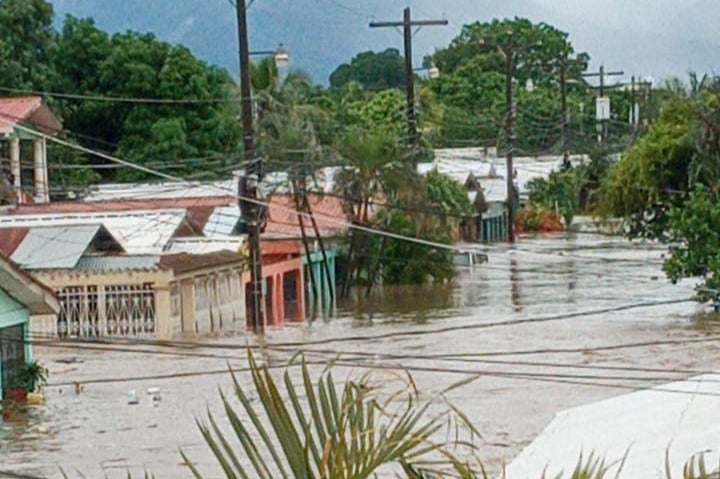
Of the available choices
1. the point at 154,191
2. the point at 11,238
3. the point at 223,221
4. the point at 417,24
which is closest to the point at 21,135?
the point at 223,221

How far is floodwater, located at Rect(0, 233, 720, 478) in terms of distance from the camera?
62.8ft

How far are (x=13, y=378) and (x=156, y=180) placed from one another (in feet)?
87.2

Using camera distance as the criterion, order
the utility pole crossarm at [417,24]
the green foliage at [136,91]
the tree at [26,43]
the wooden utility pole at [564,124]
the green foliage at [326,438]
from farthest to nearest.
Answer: the wooden utility pole at [564,124]
the green foliage at [136,91]
the tree at [26,43]
the utility pole crossarm at [417,24]
the green foliage at [326,438]

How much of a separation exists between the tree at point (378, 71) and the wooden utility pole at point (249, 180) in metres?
84.7

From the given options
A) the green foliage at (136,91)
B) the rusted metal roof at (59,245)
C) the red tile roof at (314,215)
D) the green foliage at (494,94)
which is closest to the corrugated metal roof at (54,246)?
the rusted metal roof at (59,245)

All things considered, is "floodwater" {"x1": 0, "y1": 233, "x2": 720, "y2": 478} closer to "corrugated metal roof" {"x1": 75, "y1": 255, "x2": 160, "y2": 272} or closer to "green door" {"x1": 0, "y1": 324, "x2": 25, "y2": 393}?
"green door" {"x1": 0, "y1": 324, "x2": 25, "y2": 393}

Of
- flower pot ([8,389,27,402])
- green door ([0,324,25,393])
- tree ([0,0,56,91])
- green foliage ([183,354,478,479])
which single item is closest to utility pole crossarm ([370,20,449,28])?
tree ([0,0,56,91])

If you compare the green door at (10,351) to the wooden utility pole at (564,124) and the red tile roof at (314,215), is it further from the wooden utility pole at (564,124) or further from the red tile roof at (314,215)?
the wooden utility pole at (564,124)

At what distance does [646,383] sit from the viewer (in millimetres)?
22000

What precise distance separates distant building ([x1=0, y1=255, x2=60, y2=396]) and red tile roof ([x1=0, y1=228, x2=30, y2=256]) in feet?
26.8

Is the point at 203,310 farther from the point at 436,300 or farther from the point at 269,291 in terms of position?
the point at 436,300

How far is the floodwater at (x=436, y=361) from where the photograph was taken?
1916 cm

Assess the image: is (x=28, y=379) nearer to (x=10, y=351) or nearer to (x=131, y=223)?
(x=10, y=351)

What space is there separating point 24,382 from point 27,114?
49.6ft
